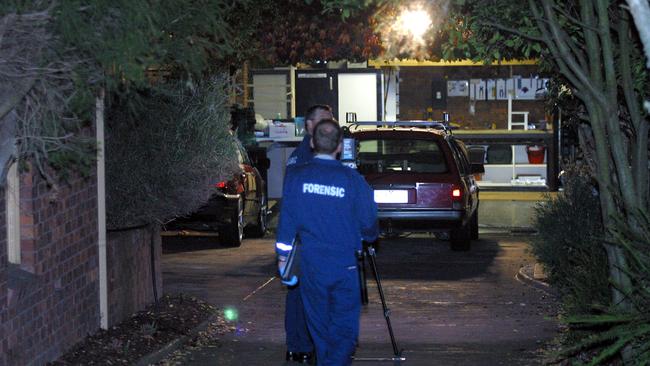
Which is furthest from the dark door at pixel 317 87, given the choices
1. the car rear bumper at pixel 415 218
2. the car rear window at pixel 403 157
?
the car rear bumper at pixel 415 218

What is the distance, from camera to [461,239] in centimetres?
1650

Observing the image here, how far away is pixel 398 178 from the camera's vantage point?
611 inches

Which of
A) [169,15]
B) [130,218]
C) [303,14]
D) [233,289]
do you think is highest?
[303,14]

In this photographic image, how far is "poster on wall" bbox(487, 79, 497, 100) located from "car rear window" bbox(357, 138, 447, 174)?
11.0 metres

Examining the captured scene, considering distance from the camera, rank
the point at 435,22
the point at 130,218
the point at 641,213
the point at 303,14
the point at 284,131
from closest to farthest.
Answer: the point at 641,213 < the point at 435,22 < the point at 130,218 < the point at 303,14 < the point at 284,131

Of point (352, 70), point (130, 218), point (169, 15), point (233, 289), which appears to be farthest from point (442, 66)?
point (169, 15)

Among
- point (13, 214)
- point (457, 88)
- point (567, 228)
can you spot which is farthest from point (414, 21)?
point (457, 88)

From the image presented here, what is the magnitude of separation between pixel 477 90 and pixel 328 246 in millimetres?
19864

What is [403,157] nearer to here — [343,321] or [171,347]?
[171,347]

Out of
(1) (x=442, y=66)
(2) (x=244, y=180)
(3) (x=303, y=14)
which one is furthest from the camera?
(1) (x=442, y=66)

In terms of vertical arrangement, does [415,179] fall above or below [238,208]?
above

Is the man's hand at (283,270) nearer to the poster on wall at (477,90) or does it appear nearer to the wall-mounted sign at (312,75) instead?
the wall-mounted sign at (312,75)

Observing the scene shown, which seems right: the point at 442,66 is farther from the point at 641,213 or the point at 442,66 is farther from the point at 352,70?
the point at 641,213

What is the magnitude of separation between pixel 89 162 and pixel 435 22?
2574 mm
